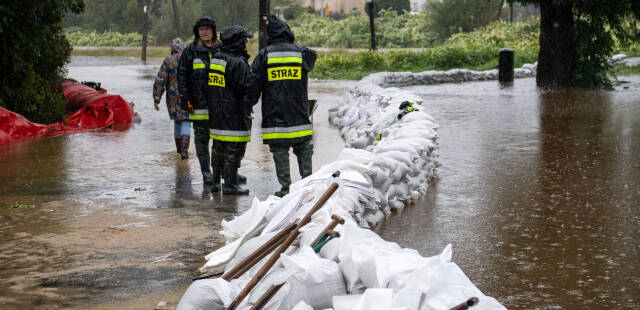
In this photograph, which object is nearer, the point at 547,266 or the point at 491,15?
the point at 547,266

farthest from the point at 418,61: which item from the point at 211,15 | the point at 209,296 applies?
the point at 211,15

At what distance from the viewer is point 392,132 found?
8422mm

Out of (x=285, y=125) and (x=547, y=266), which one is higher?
(x=285, y=125)

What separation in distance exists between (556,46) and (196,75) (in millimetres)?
13857

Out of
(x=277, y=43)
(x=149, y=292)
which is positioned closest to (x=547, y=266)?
(x=149, y=292)

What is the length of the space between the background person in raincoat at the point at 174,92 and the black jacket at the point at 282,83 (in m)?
2.17

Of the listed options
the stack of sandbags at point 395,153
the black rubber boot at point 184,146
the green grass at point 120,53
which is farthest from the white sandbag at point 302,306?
the green grass at point 120,53

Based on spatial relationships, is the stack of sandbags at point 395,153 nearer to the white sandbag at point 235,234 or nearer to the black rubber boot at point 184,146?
the white sandbag at point 235,234

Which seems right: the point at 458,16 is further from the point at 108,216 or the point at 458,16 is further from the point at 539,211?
the point at 108,216

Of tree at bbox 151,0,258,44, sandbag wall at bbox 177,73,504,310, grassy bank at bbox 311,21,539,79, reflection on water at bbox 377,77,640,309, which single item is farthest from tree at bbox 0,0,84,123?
tree at bbox 151,0,258,44

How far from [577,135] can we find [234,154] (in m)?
5.59

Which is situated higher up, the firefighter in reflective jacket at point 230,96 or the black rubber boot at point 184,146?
the firefighter in reflective jacket at point 230,96

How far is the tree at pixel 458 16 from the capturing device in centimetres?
4388

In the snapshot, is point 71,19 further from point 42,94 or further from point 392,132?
point 392,132
